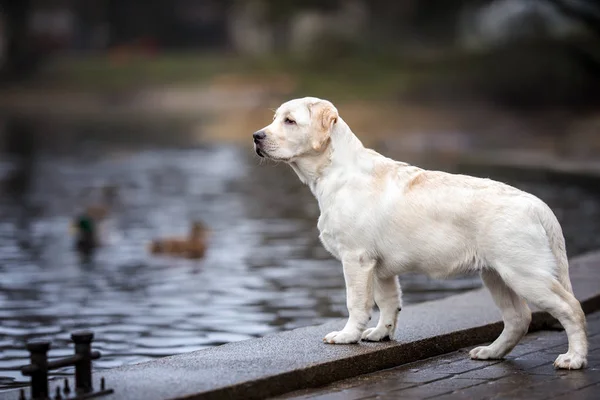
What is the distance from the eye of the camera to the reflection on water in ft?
35.5

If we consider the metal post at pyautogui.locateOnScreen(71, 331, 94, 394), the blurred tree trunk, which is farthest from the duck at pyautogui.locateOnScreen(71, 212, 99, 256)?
the blurred tree trunk

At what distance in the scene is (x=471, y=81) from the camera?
48438 mm

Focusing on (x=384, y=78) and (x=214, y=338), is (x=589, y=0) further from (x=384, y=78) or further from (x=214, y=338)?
(x=214, y=338)

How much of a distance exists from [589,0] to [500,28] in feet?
41.0

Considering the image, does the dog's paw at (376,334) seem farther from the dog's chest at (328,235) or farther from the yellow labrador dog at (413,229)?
Answer: the dog's chest at (328,235)

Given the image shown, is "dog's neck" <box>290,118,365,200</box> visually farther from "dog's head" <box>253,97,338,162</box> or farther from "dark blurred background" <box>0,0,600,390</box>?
"dark blurred background" <box>0,0,600,390</box>

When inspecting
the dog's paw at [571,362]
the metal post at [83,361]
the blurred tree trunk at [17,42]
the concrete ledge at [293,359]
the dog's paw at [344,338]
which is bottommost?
the dog's paw at [571,362]

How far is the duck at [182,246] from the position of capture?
1678 centimetres

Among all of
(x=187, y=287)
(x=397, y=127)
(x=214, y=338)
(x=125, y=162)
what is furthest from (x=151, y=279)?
(x=397, y=127)

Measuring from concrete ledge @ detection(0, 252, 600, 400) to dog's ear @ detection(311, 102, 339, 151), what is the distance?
4.25 feet

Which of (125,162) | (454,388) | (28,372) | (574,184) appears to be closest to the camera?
(28,372)

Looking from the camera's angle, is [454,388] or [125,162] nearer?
[454,388]

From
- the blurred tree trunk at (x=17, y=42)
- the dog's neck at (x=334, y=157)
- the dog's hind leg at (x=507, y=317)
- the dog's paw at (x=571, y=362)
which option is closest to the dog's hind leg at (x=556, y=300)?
the dog's paw at (x=571, y=362)

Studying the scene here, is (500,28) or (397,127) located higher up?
(500,28)
